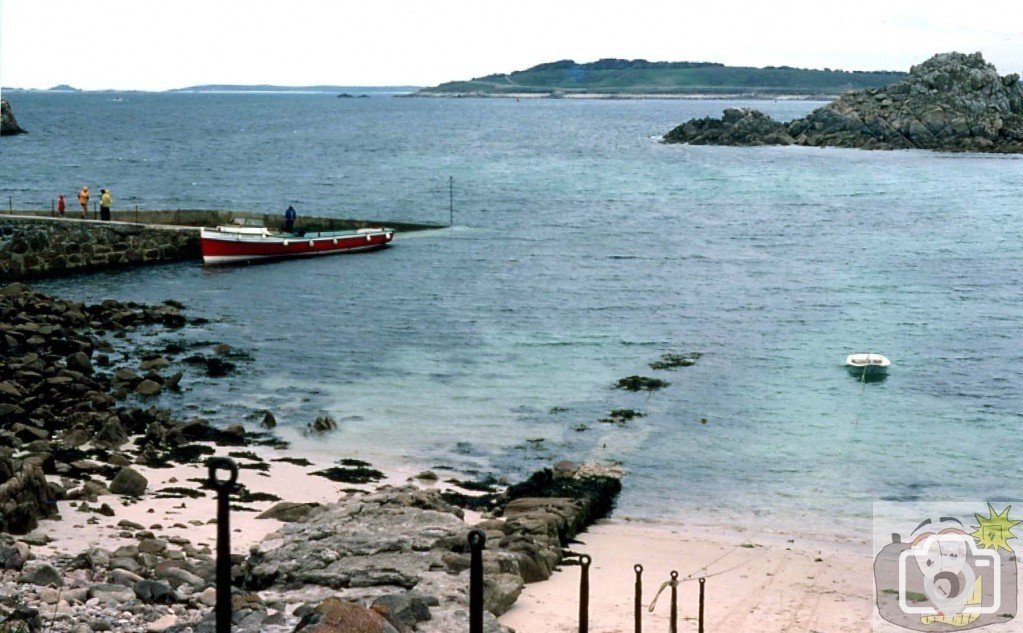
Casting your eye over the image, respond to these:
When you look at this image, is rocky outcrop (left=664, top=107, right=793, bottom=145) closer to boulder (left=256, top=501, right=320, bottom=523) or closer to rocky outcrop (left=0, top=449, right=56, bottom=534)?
boulder (left=256, top=501, right=320, bottom=523)

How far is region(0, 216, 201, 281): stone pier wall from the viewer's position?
145ft

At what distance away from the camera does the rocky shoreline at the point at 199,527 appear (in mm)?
13672

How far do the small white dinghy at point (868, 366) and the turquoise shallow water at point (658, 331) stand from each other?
14.1 inches

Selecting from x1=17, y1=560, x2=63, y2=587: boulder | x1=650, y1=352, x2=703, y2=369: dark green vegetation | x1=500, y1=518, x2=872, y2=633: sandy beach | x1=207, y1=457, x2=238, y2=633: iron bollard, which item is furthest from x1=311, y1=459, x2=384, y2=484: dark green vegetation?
x1=207, y1=457, x2=238, y2=633: iron bollard

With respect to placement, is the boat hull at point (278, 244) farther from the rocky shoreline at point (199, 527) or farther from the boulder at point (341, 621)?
the boulder at point (341, 621)

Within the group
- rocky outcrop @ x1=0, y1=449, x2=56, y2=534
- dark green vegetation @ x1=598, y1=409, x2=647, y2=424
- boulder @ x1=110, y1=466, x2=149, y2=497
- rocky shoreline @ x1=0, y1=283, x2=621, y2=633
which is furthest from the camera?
dark green vegetation @ x1=598, y1=409, x2=647, y2=424

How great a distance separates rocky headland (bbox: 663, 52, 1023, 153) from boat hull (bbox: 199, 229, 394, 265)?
92.6m

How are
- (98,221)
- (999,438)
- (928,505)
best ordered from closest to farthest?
(928,505) < (999,438) < (98,221)

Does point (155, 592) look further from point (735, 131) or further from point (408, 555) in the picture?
point (735, 131)

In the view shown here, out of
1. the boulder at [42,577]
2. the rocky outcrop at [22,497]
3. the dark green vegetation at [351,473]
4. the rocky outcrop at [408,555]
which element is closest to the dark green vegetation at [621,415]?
→ the dark green vegetation at [351,473]

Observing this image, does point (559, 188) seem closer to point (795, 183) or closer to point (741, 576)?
point (795, 183)

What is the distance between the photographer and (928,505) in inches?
926

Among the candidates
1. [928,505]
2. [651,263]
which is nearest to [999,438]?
[928,505]

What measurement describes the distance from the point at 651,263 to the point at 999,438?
28.1 meters
